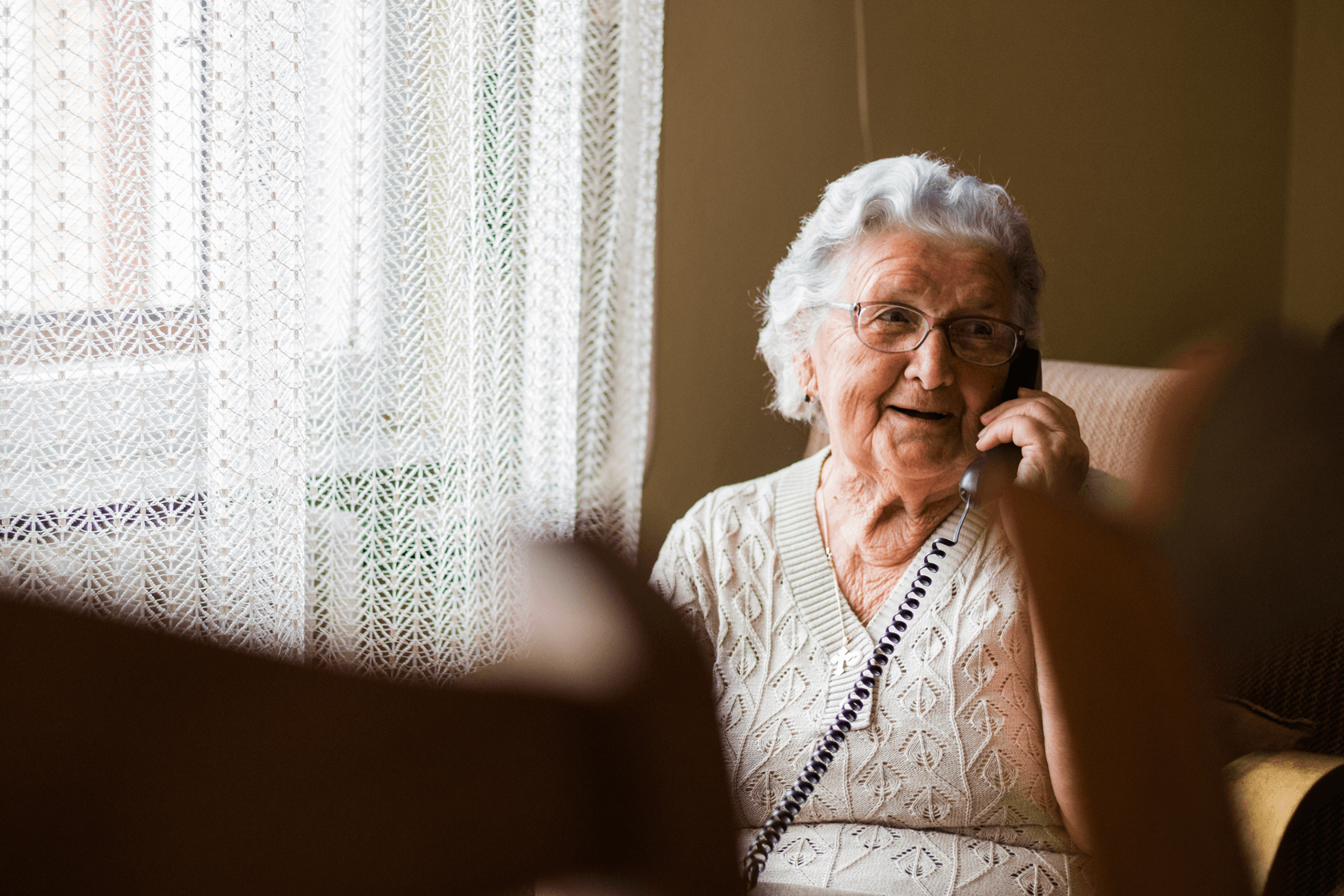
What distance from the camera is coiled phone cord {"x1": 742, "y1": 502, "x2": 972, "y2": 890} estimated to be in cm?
84

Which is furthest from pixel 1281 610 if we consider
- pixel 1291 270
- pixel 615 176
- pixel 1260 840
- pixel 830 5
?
pixel 615 176

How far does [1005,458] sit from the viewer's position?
795mm

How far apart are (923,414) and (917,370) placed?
0.04m

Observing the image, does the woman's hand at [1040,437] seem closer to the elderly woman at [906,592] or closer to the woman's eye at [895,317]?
the elderly woman at [906,592]

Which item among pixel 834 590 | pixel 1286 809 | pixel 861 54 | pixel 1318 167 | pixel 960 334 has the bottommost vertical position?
pixel 1286 809

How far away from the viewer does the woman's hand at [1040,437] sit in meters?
0.77

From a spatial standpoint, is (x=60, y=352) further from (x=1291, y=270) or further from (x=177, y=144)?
(x=1291, y=270)

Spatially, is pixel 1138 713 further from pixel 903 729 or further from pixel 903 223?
pixel 903 223

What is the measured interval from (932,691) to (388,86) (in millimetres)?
822

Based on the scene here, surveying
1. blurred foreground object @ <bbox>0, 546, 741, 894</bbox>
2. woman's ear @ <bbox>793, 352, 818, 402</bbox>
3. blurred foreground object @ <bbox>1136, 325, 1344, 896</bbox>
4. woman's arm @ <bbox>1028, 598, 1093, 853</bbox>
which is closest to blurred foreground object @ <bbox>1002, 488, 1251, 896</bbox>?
woman's arm @ <bbox>1028, 598, 1093, 853</bbox>

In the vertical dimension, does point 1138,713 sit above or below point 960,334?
below

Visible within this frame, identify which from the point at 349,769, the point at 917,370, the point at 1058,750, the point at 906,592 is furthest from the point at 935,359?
the point at 349,769

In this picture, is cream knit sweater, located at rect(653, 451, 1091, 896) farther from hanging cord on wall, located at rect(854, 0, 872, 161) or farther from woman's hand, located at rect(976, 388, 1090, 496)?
hanging cord on wall, located at rect(854, 0, 872, 161)

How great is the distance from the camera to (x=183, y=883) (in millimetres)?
526
